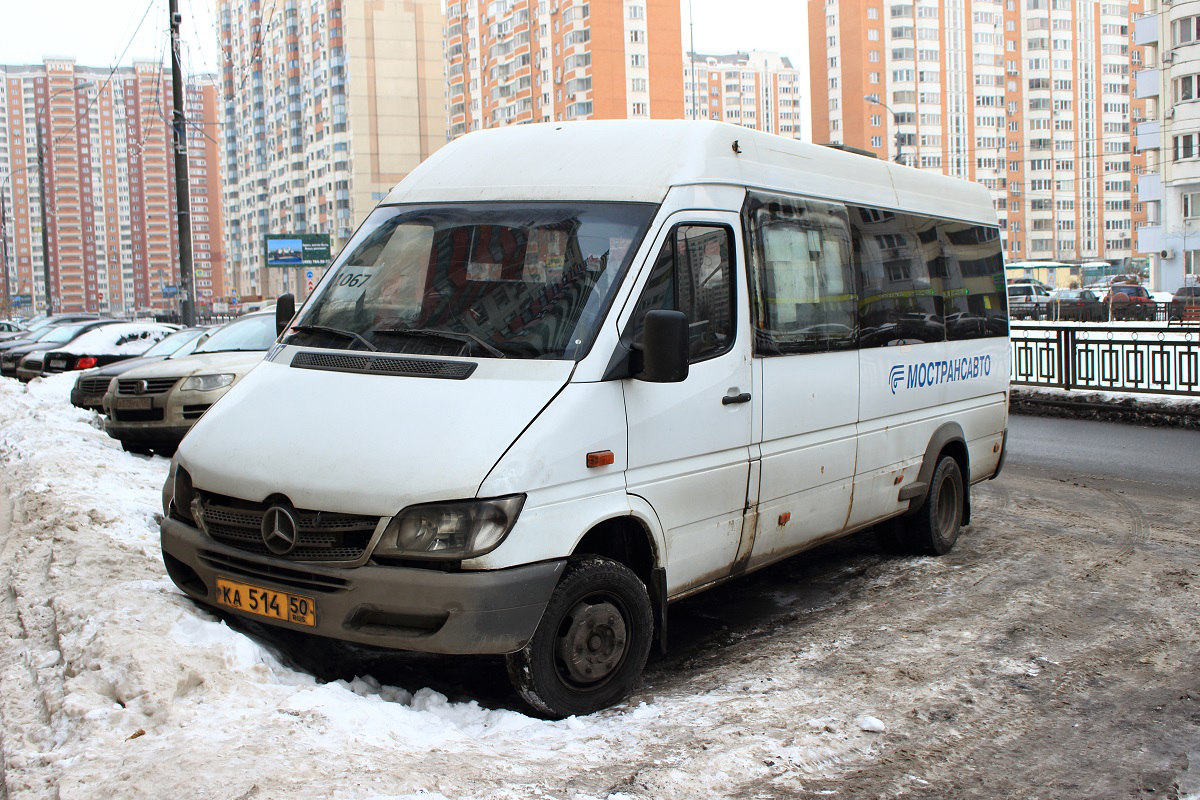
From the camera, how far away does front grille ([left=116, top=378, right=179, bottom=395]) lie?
12475 mm

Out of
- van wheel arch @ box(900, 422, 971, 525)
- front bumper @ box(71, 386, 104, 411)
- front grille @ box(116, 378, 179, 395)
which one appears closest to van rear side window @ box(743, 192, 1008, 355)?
van wheel arch @ box(900, 422, 971, 525)

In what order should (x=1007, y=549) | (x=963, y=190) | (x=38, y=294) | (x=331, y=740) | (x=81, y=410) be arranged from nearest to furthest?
(x=331, y=740), (x=1007, y=549), (x=963, y=190), (x=81, y=410), (x=38, y=294)

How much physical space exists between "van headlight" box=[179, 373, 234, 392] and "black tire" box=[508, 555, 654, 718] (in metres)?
8.51

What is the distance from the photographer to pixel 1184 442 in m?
14.4

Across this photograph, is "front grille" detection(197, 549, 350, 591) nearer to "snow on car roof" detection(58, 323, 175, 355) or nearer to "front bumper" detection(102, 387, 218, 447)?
"front bumper" detection(102, 387, 218, 447)

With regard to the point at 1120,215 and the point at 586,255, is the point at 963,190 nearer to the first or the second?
the point at 586,255

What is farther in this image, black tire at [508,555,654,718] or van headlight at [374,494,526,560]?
black tire at [508,555,654,718]

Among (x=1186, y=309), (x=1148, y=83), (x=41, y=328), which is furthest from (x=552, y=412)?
(x=1148, y=83)

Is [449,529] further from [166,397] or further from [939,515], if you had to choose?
[166,397]

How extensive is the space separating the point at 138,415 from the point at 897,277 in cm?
846

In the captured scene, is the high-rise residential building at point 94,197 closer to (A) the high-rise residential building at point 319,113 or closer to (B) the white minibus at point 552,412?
(A) the high-rise residential building at point 319,113

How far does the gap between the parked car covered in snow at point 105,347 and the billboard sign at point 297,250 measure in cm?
5274

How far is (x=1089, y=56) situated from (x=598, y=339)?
469 feet

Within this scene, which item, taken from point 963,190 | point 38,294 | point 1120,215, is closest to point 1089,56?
point 1120,215
